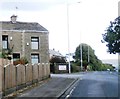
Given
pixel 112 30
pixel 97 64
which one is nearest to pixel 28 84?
pixel 112 30

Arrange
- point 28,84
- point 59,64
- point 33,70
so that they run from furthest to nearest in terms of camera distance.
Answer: point 59,64, point 33,70, point 28,84

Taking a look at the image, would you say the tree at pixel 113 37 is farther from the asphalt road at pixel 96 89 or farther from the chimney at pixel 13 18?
the asphalt road at pixel 96 89

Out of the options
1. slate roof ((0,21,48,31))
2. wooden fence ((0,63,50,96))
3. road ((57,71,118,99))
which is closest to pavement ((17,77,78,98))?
road ((57,71,118,99))

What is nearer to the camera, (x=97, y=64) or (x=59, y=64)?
(x=59, y=64)

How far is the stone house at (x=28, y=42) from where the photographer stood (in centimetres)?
6419

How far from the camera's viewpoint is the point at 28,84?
29.9 metres

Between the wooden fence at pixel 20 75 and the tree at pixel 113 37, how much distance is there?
28.7m

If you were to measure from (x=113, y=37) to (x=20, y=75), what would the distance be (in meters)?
40.9

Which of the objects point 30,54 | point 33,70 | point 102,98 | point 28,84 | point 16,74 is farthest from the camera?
point 30,54

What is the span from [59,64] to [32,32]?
10.1 metres

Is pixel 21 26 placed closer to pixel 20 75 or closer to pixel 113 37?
pixel 113 37

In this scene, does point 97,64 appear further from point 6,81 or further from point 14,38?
point 6,81

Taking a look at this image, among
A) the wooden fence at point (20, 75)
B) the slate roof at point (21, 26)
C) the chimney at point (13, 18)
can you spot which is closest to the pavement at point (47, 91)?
the wooden fence at point (20, 75)

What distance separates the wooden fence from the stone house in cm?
2523
